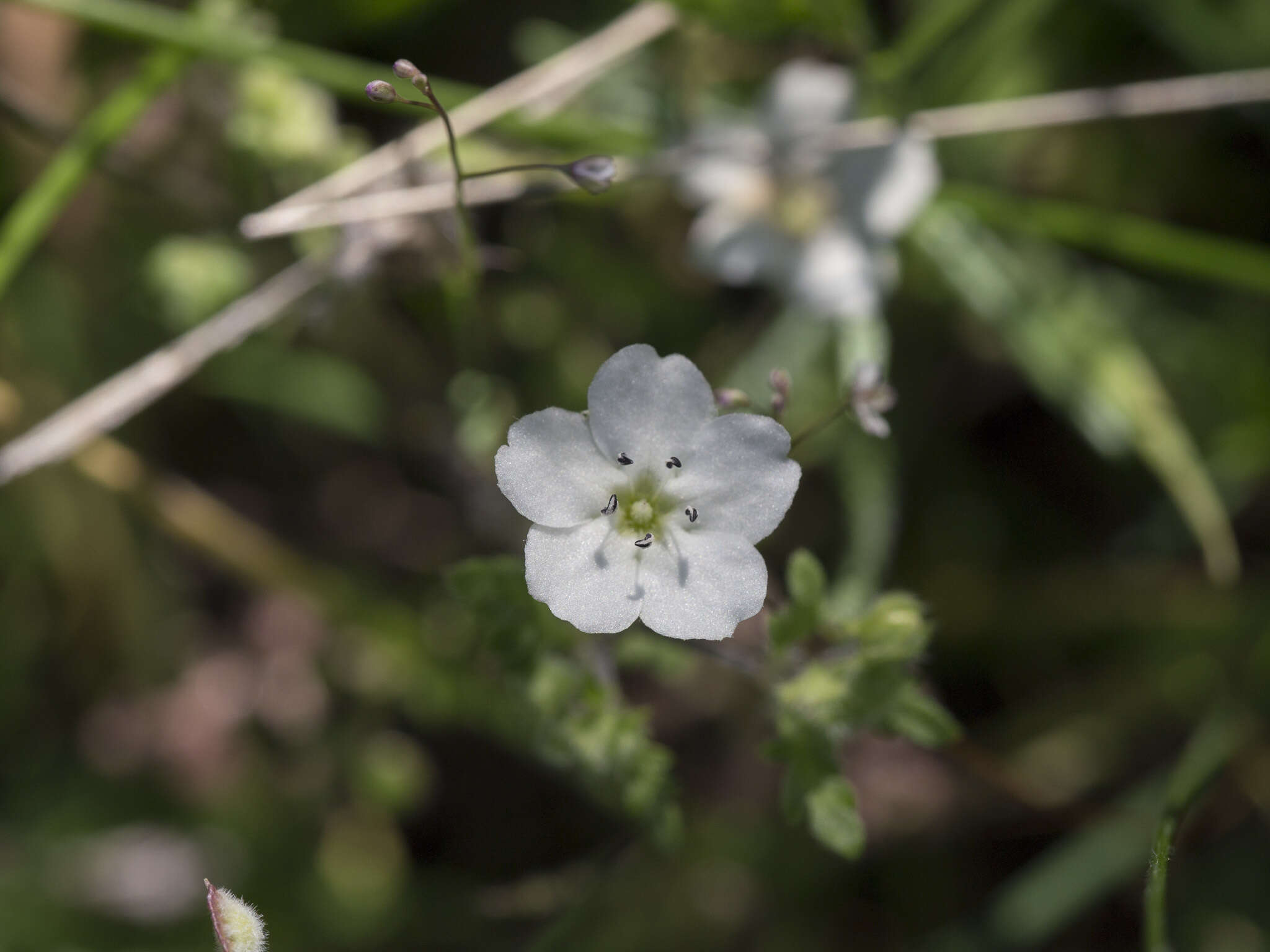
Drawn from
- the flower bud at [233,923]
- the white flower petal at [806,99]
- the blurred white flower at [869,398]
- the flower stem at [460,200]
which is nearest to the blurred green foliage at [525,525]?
the white flower petal at [806,99]

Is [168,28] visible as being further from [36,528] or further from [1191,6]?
[1191,6]

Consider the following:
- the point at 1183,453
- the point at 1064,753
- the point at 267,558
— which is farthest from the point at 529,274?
the point at 1064,753

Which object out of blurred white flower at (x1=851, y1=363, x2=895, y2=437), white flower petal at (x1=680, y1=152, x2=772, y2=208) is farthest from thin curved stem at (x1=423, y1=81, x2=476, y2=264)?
blurred white flower at (x1=851, y1=363, x2=895, y2=437)

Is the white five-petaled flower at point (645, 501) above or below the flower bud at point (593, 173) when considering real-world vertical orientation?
below

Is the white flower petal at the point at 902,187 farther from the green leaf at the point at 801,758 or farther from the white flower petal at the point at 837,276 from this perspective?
the green leaf at the point at 801,758

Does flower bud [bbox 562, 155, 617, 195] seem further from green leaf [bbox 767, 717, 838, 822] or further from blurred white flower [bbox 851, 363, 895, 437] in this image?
green leaf [bbox 767, 717, 838, 822]

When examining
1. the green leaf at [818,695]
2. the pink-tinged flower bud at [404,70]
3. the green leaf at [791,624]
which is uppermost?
the pink-tinged flower bud at [404,70]

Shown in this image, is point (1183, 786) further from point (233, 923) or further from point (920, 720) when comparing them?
point (233, 923)
